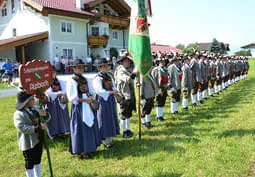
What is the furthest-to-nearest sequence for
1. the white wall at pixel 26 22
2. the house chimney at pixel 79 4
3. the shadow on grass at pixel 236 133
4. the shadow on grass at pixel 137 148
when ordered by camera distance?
1. the house chimney at pixel 79 4
2. the white wall at pixel 26 22
3. the shadow on grass at pixel 236 133
4. the shadow on grass at pixel 137 148

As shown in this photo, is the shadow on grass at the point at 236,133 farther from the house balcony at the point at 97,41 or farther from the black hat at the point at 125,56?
the house balcony at the point at 97,41

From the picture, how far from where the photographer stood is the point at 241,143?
250 inches

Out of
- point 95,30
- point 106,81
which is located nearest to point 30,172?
point 106,81

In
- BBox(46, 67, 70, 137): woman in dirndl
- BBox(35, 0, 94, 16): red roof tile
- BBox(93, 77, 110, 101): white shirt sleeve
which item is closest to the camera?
BBox(93, 77, 110, 101): white shirt sleeve

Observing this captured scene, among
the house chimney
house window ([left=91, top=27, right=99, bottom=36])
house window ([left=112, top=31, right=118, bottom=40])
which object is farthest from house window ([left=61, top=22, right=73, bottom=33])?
house window ([left=112, top=31, right=118, bottom=40])

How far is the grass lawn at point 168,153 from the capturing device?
5.14 meters

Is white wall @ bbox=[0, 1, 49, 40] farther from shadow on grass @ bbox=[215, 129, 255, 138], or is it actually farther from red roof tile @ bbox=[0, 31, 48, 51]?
shadow on grass @ bbox=[215, 129, 255, 138]

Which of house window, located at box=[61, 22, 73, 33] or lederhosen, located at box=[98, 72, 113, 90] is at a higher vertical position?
house window, located at box=[61, 22, 73, 33]

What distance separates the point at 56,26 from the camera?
1115 inches

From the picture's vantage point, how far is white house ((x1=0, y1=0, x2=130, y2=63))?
27406mm

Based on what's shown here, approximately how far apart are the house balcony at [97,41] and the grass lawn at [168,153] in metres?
24.3

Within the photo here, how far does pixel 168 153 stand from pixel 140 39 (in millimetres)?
2797

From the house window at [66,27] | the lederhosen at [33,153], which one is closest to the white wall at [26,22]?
the house window at [66,27]

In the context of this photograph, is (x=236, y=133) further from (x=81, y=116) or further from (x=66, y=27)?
(x=66, y=27)
